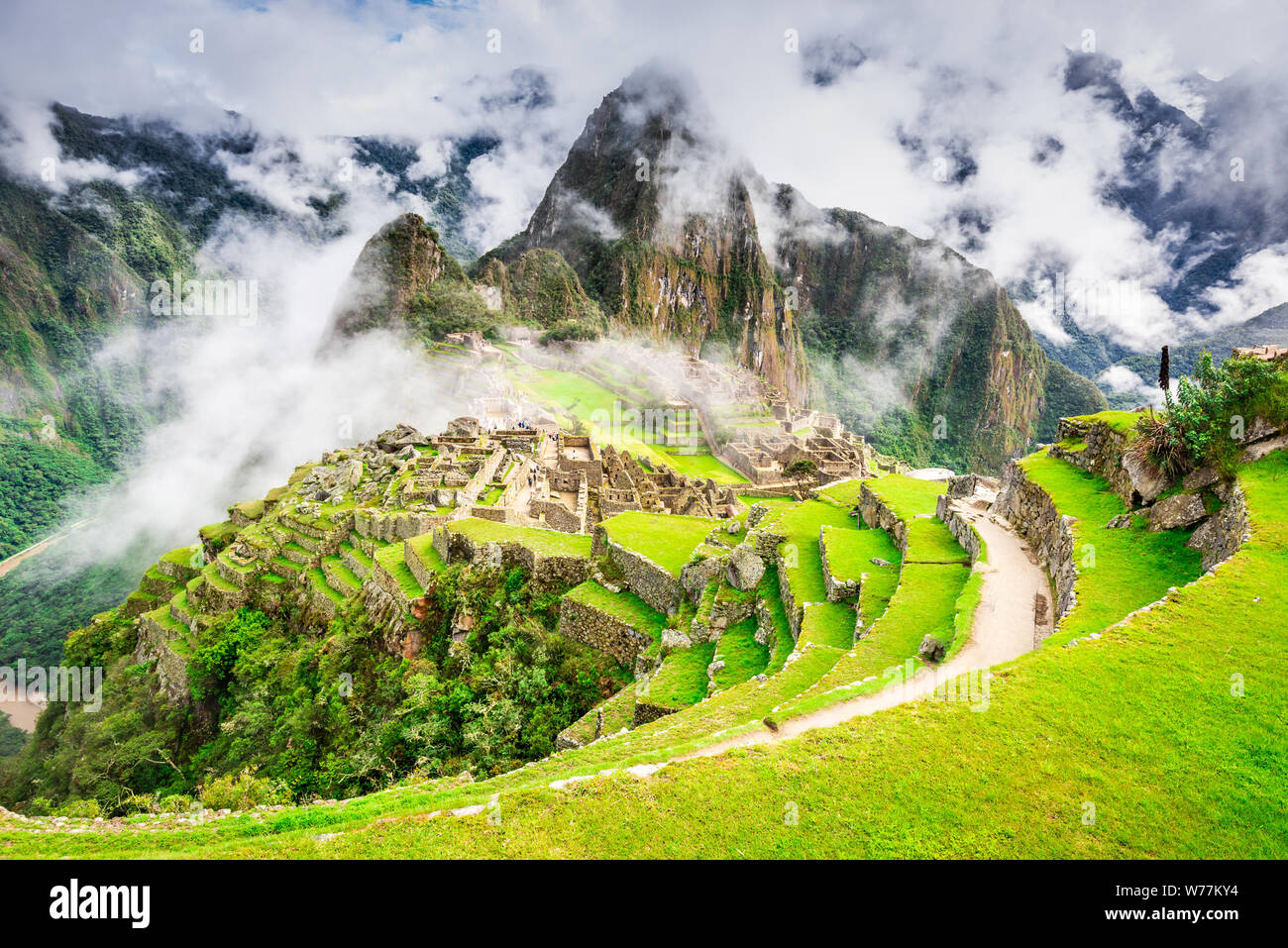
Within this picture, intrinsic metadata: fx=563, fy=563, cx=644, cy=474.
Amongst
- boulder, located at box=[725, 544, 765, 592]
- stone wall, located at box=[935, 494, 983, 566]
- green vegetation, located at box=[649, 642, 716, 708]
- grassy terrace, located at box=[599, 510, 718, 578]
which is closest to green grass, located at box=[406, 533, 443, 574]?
grassy terrace, located at box=[599, 510, 718, 578]

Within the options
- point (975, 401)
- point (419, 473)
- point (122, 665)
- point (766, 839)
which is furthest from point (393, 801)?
point (975, 401)

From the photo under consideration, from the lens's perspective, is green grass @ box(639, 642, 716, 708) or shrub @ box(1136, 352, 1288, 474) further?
green grass @ box(639, 642, 716, 708)

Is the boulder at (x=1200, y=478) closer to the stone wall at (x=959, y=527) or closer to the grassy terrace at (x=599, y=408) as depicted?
the stone wall at (x=959, y=527)

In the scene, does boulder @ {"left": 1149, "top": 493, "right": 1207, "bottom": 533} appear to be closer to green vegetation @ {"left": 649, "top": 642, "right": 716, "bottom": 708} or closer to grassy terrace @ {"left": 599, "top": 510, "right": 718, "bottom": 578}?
green vegetation @ {"left": 649, "top": 642, "right": 716, "bottom": 708}

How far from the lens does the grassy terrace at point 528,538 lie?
17.4 metres

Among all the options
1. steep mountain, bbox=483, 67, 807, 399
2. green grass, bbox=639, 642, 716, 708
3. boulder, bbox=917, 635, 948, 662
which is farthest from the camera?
steep mountain, bbox=483, 67, 807, 399

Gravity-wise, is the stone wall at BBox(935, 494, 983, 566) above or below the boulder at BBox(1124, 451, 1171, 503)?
below

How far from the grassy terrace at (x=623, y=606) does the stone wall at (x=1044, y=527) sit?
8.29m

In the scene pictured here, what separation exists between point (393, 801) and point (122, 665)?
30065 millimetres

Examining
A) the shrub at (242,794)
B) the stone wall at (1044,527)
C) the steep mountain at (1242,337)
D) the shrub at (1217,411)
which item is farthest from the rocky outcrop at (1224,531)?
the steep mountain at (1242,337)

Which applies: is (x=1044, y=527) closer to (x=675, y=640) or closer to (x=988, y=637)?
(x=988, y=637)

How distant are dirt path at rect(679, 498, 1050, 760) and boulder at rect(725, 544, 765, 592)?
5006mm

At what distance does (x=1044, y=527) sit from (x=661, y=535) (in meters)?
9.98

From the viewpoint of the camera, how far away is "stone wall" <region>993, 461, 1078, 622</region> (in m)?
10.2
